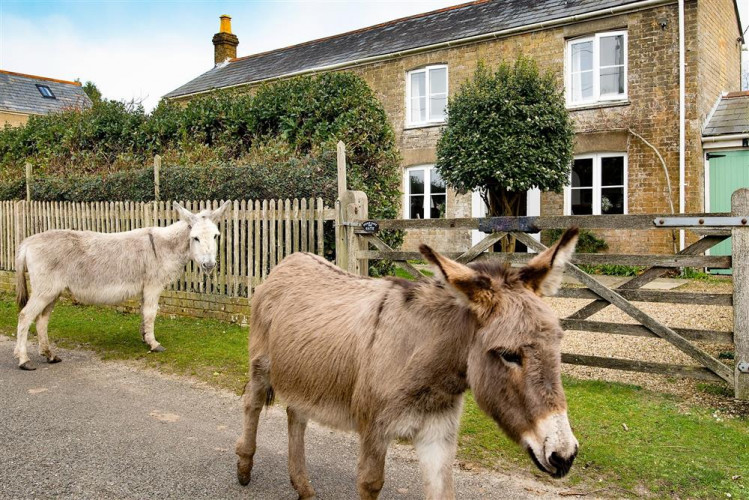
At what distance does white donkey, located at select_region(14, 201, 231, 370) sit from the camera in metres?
7.52

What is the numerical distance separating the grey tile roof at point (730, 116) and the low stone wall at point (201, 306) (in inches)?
506

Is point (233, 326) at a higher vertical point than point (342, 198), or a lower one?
lower

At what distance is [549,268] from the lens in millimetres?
2508

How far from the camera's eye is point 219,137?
39.0 feet

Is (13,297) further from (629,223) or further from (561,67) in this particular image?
(561,67)

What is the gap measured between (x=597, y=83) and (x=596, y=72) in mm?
308

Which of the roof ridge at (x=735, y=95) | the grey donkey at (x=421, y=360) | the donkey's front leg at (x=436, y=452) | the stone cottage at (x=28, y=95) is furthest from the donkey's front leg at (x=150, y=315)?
the stone cottage at (x=28, y=95)

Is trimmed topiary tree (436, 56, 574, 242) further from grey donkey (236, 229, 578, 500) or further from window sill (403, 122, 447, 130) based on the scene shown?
grey donkey (236, 229, 578, 500)

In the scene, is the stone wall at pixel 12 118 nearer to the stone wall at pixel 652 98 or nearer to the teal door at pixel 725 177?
the stone wall at pixel 652 98

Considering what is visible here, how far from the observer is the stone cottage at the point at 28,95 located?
118 ft

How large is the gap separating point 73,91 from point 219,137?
36895 millimetres

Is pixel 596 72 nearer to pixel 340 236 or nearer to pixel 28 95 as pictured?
pixel 340 236

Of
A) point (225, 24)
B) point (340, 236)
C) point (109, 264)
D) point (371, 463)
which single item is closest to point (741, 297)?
point (371, 463)

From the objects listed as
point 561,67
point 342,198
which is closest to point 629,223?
point 342,198
